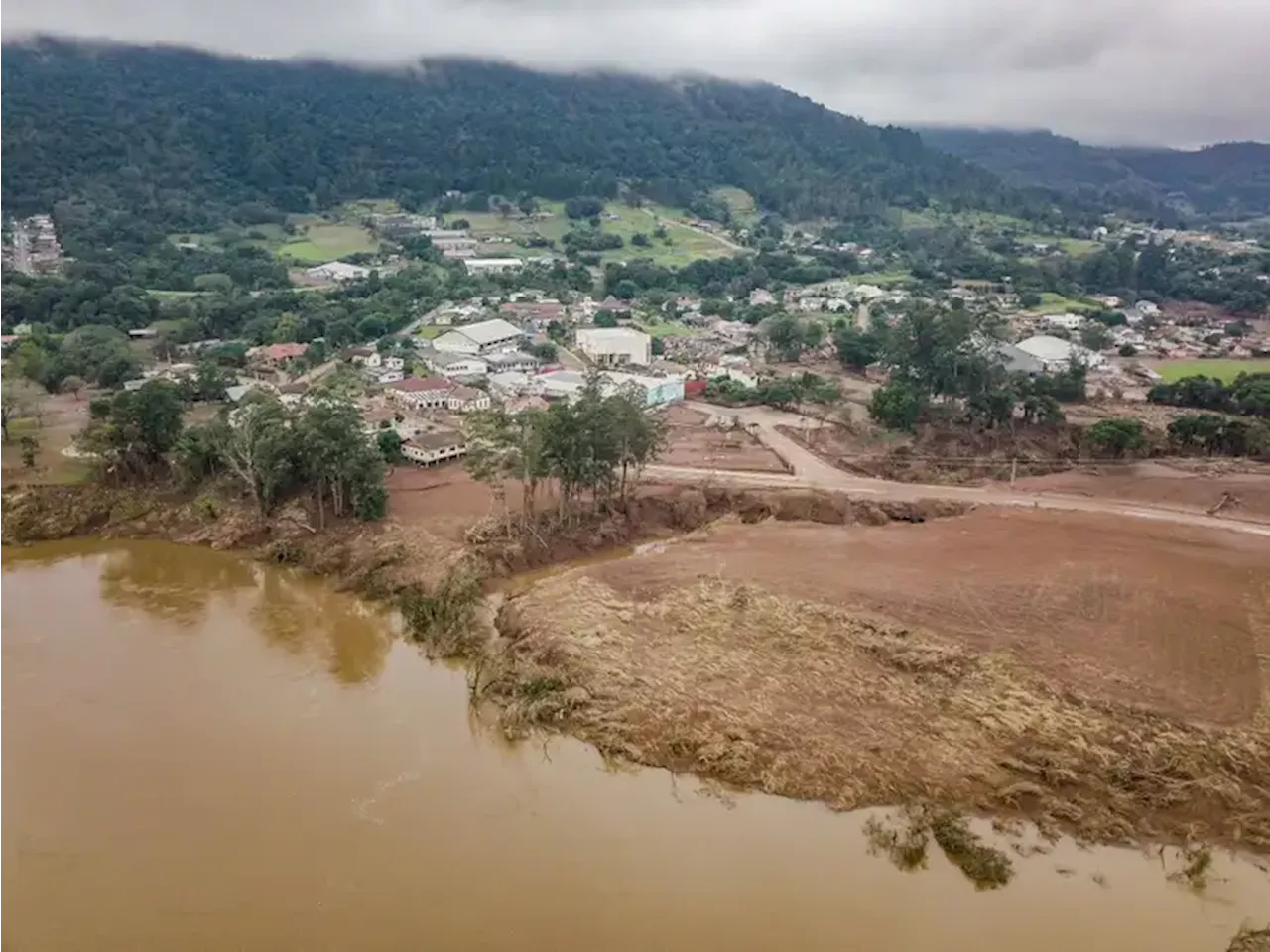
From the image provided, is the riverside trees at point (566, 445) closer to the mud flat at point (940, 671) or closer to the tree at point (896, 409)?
the mud flat at point (940, 671)

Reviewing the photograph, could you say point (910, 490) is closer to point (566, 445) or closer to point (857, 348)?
point (566, 445)

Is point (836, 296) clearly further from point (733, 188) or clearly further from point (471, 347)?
point (733, 188)

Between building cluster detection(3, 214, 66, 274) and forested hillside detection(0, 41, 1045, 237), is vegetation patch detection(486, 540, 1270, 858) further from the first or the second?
forested hillside detection(0, 41, 1045, 237)

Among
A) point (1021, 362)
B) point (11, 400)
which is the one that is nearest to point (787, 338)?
point (1021, 362)

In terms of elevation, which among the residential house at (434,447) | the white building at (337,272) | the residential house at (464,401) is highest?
the residential house at (434,447)

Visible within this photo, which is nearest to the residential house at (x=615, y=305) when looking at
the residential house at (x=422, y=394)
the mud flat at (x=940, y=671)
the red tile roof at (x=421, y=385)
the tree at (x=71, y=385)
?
the red tile roof at (x=421, y=385)

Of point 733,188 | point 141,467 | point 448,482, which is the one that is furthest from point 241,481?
point 733,188
